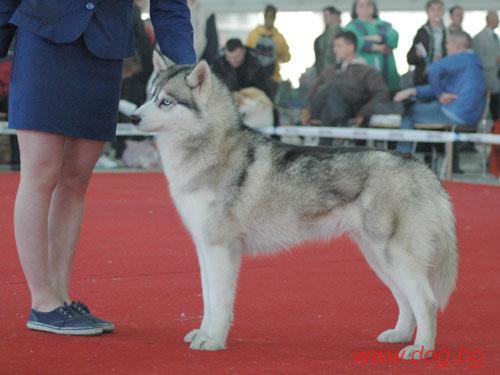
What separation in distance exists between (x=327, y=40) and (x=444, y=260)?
8301 mm

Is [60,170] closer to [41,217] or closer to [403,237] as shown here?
A: [41,217]

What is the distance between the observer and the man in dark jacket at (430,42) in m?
10.4

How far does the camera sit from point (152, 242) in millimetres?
5648

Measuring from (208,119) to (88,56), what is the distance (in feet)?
1.58

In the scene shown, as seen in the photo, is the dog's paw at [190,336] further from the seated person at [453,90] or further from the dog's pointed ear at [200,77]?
the seated person at [453,90]

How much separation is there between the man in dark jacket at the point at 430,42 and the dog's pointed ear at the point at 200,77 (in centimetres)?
Answer: 736

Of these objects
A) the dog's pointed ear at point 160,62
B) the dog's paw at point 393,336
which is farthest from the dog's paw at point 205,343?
the dog's pointed ear at point 160,62

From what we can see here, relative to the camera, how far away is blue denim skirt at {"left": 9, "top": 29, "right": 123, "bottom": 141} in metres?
3.30

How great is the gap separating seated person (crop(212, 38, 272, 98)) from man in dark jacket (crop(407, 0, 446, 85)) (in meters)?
1.88

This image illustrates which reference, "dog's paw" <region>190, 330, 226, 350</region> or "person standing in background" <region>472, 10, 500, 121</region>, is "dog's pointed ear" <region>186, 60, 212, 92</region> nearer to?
"dog's paw" <region>190, 330, 226, 350</region>

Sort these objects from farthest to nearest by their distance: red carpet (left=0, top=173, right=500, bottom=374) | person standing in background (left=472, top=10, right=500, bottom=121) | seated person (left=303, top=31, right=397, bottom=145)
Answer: person standing in background (left=472, top=10, right=500, bottom=121) → seated person (left=303, top=31, right=397, bottom=145) → red carpet (left=0, top=173, right=500, bottom=374)

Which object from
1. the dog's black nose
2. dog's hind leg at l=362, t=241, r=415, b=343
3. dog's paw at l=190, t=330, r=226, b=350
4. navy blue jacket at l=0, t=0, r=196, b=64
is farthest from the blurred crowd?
dog's paw at l=190, t=330, r=226, b=350

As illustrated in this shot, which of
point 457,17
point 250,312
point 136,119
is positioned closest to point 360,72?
point 457,17

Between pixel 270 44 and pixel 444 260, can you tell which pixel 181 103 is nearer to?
pixel 444 260
